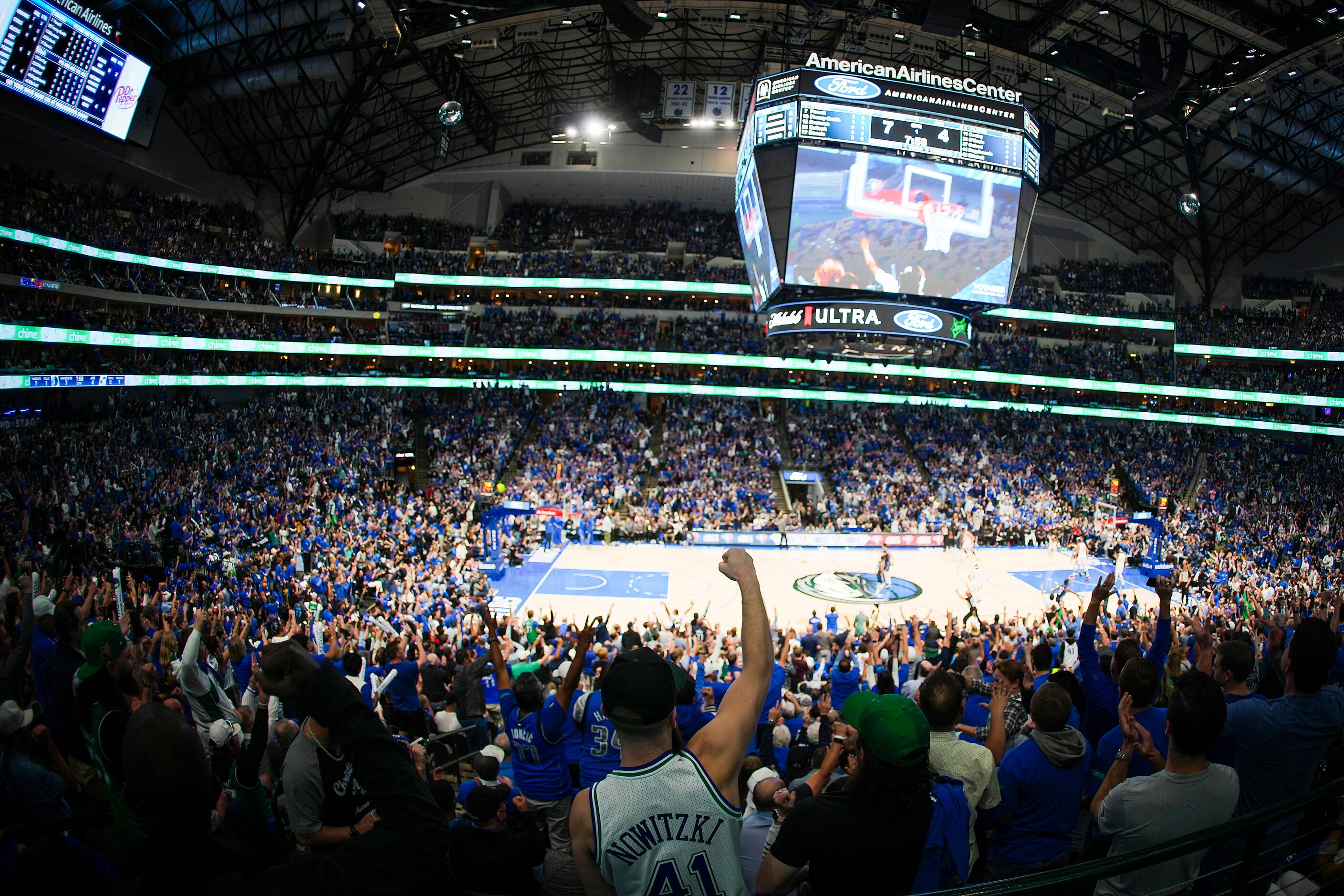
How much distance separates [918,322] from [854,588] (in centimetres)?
908

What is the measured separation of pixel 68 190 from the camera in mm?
31844

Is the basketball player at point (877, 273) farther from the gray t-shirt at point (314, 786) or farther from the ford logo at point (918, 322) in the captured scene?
the gray t-shirt at point (314, 786)

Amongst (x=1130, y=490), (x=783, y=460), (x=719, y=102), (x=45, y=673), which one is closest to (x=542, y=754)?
(x=45, y=673)

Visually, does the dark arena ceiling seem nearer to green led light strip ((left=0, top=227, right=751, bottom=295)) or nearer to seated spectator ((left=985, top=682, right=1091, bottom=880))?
green led light strip ((left=0, top=227, right=751, bottom=295))

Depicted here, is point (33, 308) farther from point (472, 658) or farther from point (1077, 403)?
point (1077, 403)

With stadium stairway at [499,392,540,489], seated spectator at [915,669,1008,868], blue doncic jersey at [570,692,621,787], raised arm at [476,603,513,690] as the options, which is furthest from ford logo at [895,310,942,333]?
stadium stairway at [499,392,540,489]

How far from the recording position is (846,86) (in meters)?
19.9

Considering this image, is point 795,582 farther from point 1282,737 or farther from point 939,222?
point 1282,737

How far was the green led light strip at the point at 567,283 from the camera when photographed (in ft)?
146

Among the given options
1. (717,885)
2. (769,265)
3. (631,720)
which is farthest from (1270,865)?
(769,265)

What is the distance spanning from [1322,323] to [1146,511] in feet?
60.3

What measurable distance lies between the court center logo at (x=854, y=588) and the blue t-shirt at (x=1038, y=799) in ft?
65.9

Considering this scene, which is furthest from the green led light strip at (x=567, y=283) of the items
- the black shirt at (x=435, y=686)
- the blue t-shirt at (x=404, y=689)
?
the blue t-shirt at (x=404, y=689)

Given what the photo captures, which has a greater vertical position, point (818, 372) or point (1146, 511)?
point (818, 372)
